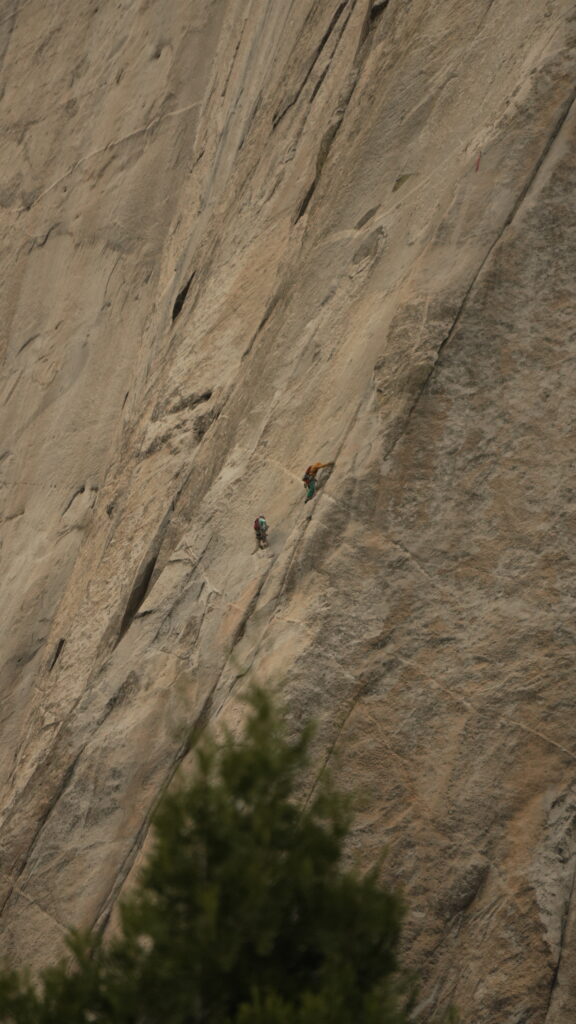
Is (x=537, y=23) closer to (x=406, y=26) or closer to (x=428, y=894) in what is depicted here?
(x=406, y=26)

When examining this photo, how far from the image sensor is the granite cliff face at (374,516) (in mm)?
14422

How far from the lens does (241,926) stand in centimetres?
1127

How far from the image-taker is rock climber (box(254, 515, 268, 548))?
53.8 feet

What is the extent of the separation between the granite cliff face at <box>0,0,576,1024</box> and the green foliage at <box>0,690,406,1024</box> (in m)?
2.42

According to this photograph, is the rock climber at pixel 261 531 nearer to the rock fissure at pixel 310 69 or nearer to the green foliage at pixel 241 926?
the green foliage at pixel 241 926

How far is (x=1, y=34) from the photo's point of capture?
3600 centimetres

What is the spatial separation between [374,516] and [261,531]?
1.64 metres

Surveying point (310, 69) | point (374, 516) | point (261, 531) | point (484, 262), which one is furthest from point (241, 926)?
point (310, 69)

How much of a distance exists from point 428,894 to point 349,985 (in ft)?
10.4

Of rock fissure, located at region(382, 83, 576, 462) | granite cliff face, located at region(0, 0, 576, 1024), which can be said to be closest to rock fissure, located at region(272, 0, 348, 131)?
granite cliff face, located at region(0, 0, 576, 1024)

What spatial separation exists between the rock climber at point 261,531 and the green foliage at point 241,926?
4.31 meters

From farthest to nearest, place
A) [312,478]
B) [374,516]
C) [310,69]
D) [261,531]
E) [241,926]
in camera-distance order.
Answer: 1. [310,69]
2. [261,531]
3. [312,478]
4. [374,516]
5. [241,926]

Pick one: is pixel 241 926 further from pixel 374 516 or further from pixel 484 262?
pixel 484 262

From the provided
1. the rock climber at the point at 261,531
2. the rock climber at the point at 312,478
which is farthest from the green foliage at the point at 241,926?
the rock climber at the point at 261,531
